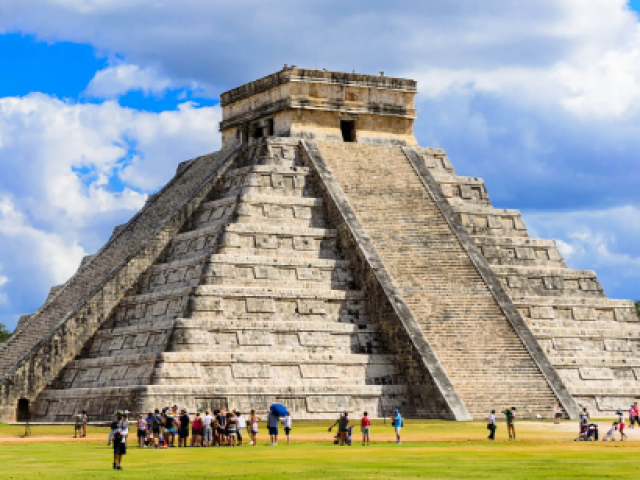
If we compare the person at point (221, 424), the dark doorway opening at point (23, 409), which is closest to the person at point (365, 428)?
the person at point (221, 424)

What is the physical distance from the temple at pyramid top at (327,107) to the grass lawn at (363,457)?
14.9m

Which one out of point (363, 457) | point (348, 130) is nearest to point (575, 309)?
point (348, 130)

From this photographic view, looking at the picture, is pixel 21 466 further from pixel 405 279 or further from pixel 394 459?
pixel 405 279

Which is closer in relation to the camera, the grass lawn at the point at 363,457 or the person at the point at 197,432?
the grass lawn at the point at 363,457

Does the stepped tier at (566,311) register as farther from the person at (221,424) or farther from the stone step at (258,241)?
the person at (221,424)

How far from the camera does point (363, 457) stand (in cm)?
2261

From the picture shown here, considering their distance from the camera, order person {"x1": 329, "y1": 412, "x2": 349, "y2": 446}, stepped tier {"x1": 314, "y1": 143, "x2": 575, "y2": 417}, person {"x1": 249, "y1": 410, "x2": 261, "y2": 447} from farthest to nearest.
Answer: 1. stepped tier {"x1": 314, "y1": 143, "x2": 575, "y2": 417}
2. person {"x1": 249, "y1": 410, "x2": 261, "y2": 447}
3. person {"x1": 329, "y1": 412, "x2": 349, "y2": 446}

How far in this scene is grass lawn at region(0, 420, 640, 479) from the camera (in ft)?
63.7

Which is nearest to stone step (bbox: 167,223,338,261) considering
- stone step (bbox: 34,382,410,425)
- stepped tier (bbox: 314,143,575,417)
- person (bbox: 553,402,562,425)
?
stepped tier (bbox: 314,143,575,417)

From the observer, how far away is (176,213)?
127 ft

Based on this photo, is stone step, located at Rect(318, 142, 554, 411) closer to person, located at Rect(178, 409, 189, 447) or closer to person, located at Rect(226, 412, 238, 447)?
person, located at Rect(226, 412, 238, 447)

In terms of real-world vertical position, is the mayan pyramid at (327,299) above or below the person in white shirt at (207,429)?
above

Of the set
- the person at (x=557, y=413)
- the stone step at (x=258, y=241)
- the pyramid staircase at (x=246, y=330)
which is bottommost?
the person at (x=557, y=413)

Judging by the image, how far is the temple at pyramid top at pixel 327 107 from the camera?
138 feet
